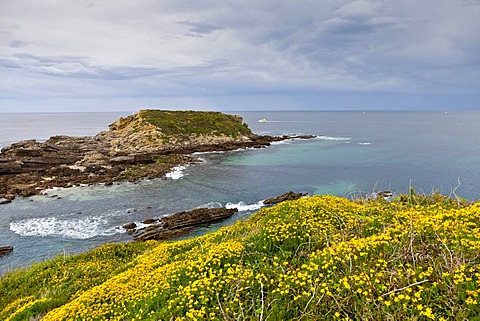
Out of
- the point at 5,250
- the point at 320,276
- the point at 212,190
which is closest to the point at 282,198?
the point at 212,190

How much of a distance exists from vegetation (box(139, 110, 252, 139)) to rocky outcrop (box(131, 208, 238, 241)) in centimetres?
5264

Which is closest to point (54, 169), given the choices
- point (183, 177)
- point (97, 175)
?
point (97, 175)

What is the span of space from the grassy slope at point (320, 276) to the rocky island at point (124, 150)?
42.6 m

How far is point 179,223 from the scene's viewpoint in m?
32.2

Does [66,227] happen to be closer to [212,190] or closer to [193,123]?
[212,190]

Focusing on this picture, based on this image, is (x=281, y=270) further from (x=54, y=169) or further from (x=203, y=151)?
(x=203, y=151)

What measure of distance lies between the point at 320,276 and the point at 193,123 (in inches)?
3647

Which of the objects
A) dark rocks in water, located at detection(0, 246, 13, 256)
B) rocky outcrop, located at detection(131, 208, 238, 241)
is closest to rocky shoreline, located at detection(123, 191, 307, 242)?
rocky outcrop, located at detection(131, 208, 238, 241)

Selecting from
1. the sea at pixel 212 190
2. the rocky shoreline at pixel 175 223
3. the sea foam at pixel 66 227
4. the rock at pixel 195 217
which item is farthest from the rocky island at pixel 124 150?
the rock at pixel 195 217

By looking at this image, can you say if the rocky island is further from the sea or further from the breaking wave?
the breaking wave

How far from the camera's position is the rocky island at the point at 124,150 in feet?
164

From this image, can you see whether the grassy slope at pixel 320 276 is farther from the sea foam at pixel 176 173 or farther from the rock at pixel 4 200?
the sea foam at pixel 176 173

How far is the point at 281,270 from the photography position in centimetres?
721

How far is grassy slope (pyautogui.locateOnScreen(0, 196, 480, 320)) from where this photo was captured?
5.41 meters
